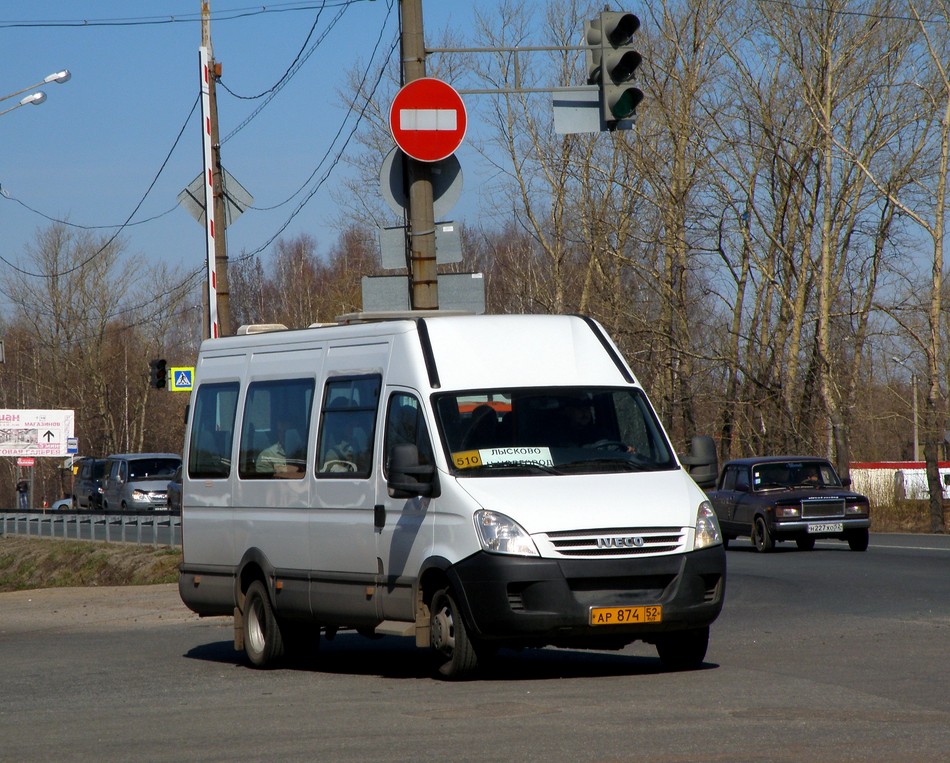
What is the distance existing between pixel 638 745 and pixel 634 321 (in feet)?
127

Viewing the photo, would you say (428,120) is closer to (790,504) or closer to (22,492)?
(790,504)

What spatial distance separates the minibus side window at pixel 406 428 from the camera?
10383mm

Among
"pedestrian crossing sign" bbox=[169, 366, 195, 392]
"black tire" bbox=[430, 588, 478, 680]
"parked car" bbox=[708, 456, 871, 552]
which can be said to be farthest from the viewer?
"pedestrian crossing sign" bbox=[169, 366, 195, 392]

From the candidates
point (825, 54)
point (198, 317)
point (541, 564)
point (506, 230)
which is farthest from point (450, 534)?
point (198, 317)

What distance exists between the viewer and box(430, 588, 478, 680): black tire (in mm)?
9898

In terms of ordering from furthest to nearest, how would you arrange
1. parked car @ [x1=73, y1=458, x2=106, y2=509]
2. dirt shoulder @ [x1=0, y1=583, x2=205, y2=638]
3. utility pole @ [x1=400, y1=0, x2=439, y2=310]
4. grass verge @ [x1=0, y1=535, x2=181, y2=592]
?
parked car @ [x1=73, y1=458, x2=106, y2=509] < grass verge @ [x1=0, y1=535, x2=181, y2=592] < dirt shoulder @ [x1=0, y1=583, x2=205, y2=638] < utility pole @ [x1=400, y1=0, x2=439, y2=310]

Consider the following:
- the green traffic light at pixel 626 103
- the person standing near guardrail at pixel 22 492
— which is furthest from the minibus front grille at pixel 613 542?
the person standing near guardrail at pixel 22 492

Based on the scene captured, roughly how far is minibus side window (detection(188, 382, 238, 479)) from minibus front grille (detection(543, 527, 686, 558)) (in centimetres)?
384

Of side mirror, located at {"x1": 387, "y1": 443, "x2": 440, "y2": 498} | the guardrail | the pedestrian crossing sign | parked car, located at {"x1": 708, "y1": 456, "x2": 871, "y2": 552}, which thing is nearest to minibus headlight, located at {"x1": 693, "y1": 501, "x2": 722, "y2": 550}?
side mirror, located at {"x1": 387, "y1": 443, "x2": 440, "y2": 498}

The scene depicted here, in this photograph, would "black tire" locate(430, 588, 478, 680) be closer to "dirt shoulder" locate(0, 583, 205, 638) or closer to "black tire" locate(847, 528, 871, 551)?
"dirt shoulder" locate(0, 583, 205, 638)

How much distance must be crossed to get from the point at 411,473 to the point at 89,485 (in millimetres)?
38496

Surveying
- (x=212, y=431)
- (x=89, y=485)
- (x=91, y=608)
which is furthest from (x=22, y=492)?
(x=212, y=431)

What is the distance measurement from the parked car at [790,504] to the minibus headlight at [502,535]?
57.9ft

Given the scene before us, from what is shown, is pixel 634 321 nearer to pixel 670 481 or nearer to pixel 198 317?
pixel 670 481
